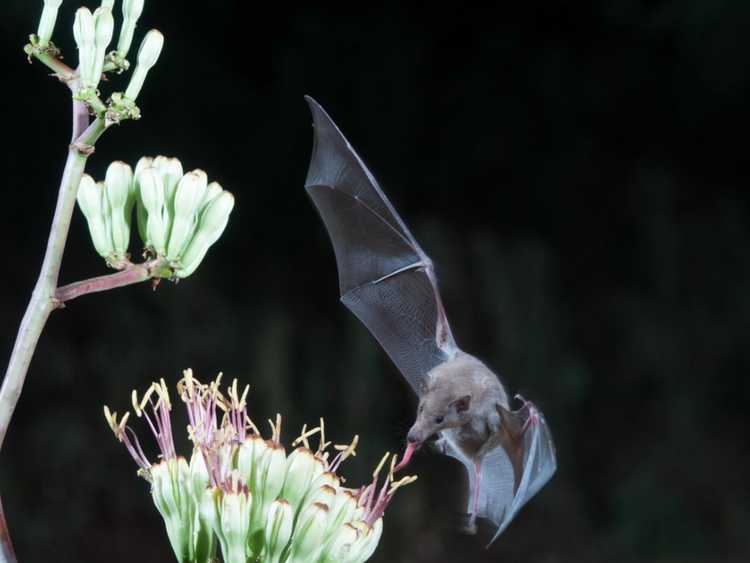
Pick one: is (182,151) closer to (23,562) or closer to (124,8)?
(23,562)

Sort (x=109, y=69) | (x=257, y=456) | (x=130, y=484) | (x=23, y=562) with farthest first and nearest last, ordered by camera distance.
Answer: (x=130, y=484), (x=23, y=562), (x=257, y=456), (x=109, y=69)

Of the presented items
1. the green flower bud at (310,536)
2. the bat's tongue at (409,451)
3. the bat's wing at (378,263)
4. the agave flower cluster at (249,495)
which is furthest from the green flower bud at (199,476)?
the bat's wing at (378,263)

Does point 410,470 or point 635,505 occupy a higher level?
point 410,470

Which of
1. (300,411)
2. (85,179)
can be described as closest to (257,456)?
(85,179)

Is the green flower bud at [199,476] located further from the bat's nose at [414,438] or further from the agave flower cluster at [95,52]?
the agave flower cluster at [95,52]

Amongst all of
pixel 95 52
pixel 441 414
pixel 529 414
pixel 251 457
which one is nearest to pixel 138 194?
pixel 95 52

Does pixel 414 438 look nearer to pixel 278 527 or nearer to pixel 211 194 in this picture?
pixel 278 527

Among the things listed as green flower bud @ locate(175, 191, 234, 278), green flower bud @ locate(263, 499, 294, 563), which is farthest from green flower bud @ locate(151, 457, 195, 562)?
green flower bud @ locate(175, 191, 234, 278)

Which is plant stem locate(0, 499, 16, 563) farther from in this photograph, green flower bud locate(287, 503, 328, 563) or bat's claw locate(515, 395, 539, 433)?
Answer: bat's claw locate(515, 395, 539, 433)
